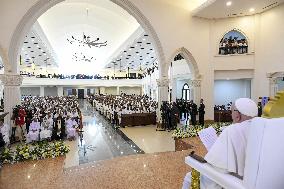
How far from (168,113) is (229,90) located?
287 inches

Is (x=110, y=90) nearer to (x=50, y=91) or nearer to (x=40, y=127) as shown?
(x=50, y=91)

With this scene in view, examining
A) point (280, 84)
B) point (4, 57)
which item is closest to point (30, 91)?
point (4, 57)

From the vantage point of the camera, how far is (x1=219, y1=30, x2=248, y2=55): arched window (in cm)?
1508

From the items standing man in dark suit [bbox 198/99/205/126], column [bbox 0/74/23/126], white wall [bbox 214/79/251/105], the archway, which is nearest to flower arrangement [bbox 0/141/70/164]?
column [bbox 0/74/23/126]

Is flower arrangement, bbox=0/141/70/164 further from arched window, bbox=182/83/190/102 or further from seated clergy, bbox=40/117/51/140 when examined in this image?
arched window, bbox=182/83/190/102

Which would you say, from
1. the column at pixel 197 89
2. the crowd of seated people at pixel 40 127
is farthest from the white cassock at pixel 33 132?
the column at pixel 197 89

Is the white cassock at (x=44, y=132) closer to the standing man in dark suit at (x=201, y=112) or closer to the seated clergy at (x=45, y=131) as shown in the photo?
the seated clergy at (x=45, y=131)

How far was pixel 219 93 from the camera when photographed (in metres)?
18.5

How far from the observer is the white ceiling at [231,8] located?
12.6 m

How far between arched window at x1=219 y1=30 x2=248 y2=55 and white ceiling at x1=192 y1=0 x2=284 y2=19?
1203mm

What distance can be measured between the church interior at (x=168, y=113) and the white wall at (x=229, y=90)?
0.08 metres

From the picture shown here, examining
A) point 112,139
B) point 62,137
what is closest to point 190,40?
point 112,139

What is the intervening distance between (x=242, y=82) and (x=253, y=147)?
691 inches

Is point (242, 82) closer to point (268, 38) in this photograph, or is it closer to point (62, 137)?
point (268, 38)
